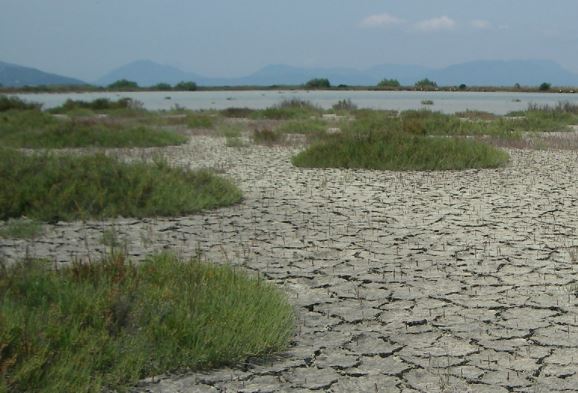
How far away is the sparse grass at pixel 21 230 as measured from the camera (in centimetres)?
816

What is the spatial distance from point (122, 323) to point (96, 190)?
560 cm

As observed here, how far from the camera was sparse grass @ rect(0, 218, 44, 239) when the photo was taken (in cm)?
816

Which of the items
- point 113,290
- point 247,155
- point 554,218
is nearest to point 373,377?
point 113,290

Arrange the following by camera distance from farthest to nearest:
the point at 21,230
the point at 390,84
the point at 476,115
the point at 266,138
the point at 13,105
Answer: the point at 390,84 → the point at 476,115 → the point at 13,105 → the point at 266,138 → the point at 21,230

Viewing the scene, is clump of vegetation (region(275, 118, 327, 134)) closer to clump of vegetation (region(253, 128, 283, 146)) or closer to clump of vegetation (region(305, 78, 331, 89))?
clump of vegetation (region(253, 128, 283, 146))

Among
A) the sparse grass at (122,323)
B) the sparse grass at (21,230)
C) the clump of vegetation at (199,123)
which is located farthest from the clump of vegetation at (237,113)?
the sparse grass at (122,323)

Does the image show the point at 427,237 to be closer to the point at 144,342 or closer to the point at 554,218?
the point at 554,218

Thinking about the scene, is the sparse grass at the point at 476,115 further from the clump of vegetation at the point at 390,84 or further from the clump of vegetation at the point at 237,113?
the clump of vegetation at the point at 390,84

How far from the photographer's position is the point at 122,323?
466 centimetres

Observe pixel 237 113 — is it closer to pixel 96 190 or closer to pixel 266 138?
pixel 266 138

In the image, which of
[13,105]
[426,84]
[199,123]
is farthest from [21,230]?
[426,84]

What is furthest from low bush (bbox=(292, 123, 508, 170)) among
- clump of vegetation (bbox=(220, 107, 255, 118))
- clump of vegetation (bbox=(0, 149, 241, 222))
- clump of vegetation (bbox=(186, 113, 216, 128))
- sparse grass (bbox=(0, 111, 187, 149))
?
clump of vegetation (bbox=(220, 107, 255, 118))

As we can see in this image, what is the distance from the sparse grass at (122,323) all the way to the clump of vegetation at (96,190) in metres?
3.58

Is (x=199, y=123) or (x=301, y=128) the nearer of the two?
(x=301, y=128)
